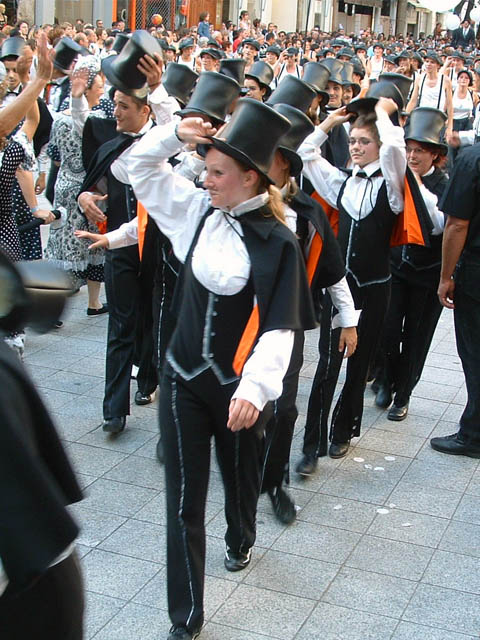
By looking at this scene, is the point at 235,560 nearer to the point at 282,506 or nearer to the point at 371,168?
the point at 282,506

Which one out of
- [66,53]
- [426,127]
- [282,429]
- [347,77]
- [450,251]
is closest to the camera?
[282,429]

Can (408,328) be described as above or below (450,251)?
below

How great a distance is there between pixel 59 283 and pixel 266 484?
Result: 8.99ft

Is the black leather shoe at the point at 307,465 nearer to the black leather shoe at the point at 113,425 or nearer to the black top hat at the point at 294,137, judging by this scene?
the black leather shoe at the point at 113,425

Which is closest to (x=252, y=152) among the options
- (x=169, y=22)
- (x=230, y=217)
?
(x=230, y=217)

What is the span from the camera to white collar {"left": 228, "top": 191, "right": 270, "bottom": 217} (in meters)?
3.59

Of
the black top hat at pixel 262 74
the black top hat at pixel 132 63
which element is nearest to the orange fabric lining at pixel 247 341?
the black top hat at pixel 132 63

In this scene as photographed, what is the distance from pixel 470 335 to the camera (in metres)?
5.66

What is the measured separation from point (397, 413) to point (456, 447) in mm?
592

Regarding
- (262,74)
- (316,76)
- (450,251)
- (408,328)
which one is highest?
(316,76)

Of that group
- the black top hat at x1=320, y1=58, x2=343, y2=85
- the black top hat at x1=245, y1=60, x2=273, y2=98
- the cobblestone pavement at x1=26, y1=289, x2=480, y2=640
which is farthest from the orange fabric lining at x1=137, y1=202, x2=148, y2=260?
the black top hat at x1=320, y1=58, x2=343, y2=85

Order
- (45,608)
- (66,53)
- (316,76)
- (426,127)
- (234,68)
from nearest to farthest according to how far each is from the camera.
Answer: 1. (45,608)
2. (426,127)
3. (66,53)
4. (316,76)
5. (234,68)

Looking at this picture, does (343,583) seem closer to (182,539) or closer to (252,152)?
(182,539)

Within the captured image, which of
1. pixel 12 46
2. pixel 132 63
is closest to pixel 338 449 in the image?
pixel 132 63
